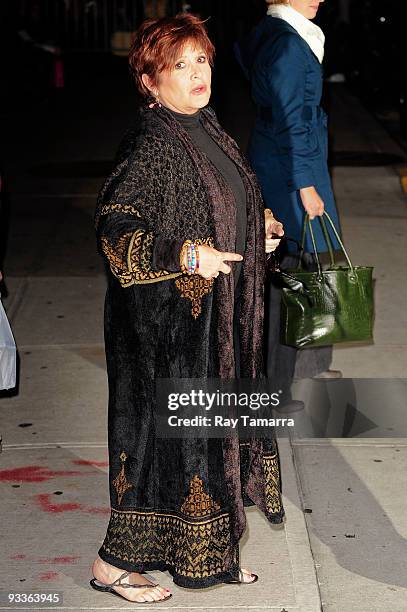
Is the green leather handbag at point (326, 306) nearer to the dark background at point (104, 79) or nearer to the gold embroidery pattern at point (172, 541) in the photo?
the gold embroidery pattern at point (172, 541)

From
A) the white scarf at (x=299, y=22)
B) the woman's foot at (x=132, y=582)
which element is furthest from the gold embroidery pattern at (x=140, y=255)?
the white scarf at (x=299, y=22)

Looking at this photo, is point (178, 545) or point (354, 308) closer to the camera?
point (178, 545)

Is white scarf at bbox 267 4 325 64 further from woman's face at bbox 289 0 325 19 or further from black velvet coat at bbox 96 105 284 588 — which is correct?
black velvet coat at bbox 96 105 284 588

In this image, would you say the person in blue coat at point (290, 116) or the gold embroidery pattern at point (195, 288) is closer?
the gold embroidery pattern at point (195, 288)

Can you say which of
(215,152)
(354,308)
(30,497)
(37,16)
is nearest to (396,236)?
(354,308)

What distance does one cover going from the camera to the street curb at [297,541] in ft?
14.3

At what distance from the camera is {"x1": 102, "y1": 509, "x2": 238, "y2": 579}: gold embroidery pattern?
413cm

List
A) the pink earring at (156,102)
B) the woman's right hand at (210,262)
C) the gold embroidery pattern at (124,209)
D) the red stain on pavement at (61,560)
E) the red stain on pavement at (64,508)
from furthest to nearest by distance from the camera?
the red stain on pavement at (64,508), the red stain on pavement at (61,560), the pink earring at (156,102), the gold embroidery pattern at (124,209), the woman's right hand at (210,262)

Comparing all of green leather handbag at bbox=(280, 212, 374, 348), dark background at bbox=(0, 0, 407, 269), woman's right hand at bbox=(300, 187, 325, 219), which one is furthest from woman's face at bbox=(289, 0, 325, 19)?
dark background at bbox=(0, 0, 407, 269)

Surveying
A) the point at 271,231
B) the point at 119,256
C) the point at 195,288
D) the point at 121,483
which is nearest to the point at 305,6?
the point at 271,231

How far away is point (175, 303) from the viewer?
4051 millimetres

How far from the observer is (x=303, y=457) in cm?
565

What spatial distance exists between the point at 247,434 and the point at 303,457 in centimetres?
129

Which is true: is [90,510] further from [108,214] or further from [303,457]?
[108,214]
